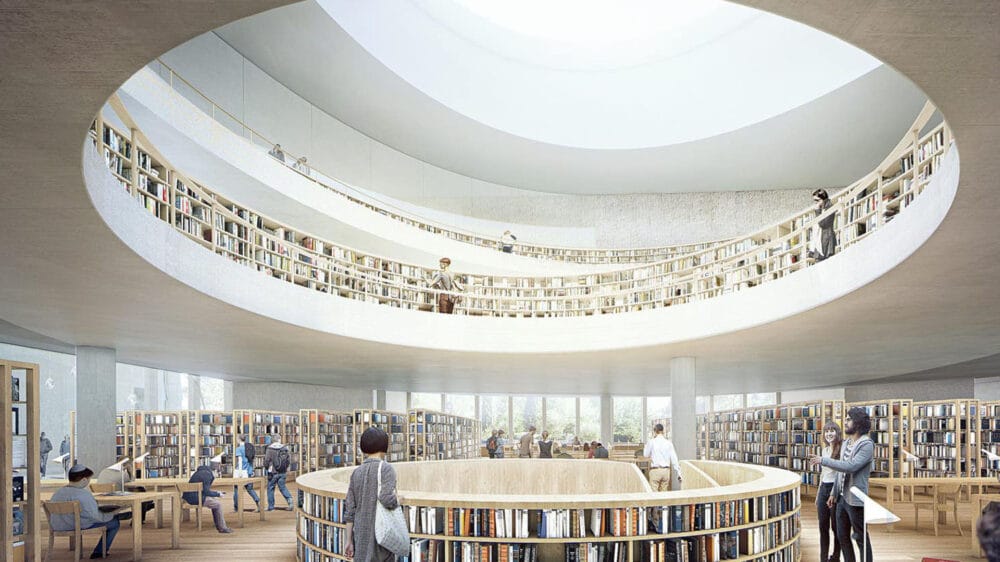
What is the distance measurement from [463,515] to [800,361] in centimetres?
987

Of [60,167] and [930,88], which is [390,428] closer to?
[60,167]

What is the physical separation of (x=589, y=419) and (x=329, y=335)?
21383mm

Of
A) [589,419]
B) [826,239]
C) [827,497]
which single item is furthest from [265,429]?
[589,419]

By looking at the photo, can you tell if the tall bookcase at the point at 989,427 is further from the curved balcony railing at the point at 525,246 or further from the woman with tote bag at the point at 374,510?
the woman with tote bag at the point at 374,510

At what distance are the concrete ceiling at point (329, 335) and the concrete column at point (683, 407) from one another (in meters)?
0.39

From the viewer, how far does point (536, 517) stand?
546cm

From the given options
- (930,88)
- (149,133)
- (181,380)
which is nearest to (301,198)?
(149,133)

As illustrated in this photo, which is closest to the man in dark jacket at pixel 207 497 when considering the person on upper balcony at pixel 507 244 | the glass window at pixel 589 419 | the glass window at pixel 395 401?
the person on upper balcony at pixel 507 244

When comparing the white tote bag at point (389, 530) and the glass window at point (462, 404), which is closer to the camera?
the white tote bag at point (389, 530)

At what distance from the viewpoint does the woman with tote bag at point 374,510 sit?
4098mm

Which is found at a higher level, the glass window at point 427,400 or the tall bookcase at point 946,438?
the tall bookcase at point 946,438

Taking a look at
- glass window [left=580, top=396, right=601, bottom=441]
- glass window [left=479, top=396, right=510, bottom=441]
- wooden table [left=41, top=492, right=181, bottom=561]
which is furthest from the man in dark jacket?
glass window [left=580, top=396, right=601, bottom=441]

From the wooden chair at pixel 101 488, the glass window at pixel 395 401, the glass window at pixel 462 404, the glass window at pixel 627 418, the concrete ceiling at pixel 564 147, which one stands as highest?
the concrete ceiling at pixel 564 147

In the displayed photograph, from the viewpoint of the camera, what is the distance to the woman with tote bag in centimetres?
410
